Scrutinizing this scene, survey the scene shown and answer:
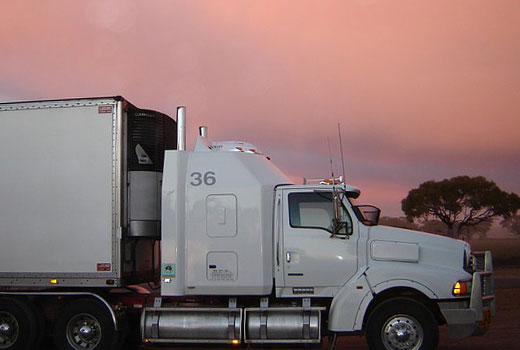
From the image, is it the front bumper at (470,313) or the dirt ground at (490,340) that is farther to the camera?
the dirt ground at (490,340)

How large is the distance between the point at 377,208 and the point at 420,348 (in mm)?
2217

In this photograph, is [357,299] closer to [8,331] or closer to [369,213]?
[369,213]

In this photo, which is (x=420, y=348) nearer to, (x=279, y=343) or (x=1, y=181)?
(x=279, y=343)

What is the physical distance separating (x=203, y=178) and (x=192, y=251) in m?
1.17

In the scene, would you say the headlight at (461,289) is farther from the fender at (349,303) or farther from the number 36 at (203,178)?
the number 36 at (203,178)

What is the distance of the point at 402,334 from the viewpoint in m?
9.37

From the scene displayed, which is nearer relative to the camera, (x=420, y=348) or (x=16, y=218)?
(x=420, y=348)

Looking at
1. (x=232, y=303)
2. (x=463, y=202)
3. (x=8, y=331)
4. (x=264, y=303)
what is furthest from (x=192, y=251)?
(x=463, y=202)

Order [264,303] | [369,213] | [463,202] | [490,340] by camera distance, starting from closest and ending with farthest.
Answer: [264,303], [369,213], [490,340], [463,202]

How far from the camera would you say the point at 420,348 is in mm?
9289

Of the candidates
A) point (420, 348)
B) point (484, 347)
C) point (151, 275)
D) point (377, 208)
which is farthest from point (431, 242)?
point (151, 275)

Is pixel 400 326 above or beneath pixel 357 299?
beneath

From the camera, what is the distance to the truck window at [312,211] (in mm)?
9859

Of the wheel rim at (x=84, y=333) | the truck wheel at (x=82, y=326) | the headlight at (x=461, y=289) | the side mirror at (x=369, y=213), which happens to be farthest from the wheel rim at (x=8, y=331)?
the headlight at (x=461, y=289)
